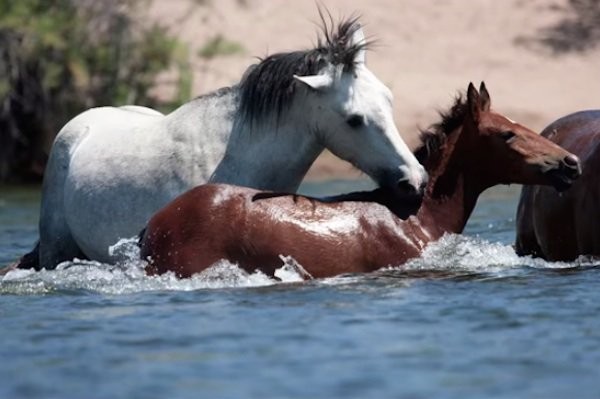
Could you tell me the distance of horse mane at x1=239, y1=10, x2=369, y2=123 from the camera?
9.01 metres

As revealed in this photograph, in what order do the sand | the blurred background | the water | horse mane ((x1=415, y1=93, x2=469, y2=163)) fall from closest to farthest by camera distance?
the water → horse mane ((x1=415, y1=93, x2=469, y2=163)) → the blurred background → the sand

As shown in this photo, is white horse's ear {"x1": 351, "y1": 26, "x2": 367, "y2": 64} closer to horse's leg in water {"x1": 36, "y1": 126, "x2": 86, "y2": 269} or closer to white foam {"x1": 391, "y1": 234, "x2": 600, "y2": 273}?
white foam {"x1": 391, "y1": 234, "x2": 600, "y2": 273}

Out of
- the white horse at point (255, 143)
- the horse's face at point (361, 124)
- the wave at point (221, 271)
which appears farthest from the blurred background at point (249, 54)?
the horse's face at point (361, 124)

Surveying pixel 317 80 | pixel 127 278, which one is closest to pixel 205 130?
pixel 317 80

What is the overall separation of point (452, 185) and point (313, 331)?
2251mm

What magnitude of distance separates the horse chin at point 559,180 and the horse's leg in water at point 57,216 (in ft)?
9.19

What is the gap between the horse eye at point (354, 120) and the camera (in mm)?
8945

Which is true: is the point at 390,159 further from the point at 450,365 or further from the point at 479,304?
the point at 450,365

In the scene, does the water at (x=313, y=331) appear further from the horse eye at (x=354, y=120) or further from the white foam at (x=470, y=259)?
the horse eye at (x=354, y=120)

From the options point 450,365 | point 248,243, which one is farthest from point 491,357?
point 248,243

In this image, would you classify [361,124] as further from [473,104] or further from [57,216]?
[57,216]

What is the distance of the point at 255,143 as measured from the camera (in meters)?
9.12

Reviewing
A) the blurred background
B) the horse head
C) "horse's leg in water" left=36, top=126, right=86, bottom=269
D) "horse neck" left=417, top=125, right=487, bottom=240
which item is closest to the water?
"horse neck" left=417, top=125, right=487, bottom=240

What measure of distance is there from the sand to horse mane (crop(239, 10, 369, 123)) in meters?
9.90
